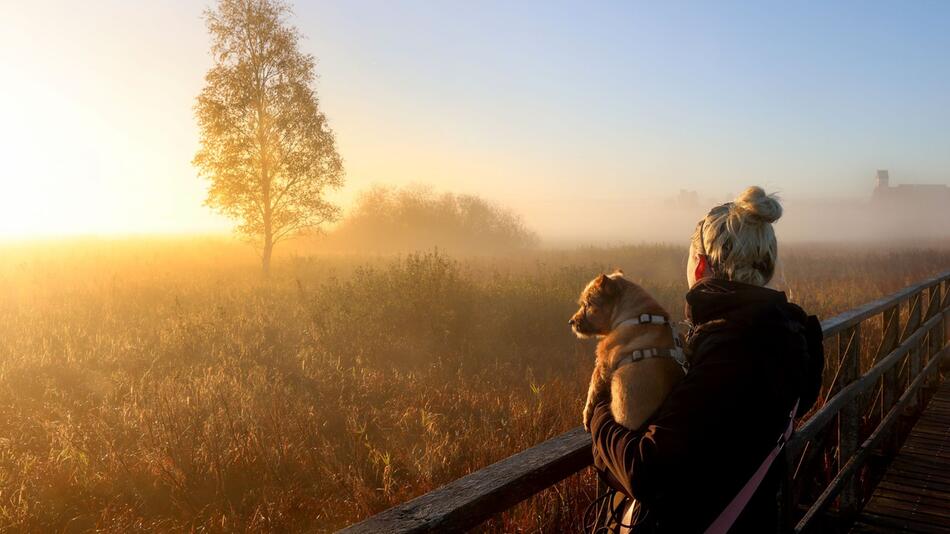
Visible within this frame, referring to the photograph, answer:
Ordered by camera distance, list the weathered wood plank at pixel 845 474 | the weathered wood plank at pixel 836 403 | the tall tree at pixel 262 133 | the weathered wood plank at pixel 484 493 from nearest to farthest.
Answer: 1. the weathered wood plank at pixel 484 493
2. the weathered wood plank at pixel 836 403
3. the weathered wood plank at pixel 845 474
4. the tall tree at pixel 262 133

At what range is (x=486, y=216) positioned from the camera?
1825 inches

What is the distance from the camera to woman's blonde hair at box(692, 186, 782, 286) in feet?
5.48

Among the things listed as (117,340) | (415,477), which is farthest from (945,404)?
(117,340)

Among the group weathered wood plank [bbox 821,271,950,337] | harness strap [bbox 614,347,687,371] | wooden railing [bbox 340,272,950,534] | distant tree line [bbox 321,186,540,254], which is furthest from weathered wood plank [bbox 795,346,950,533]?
distant tree line [bbox 321,186,540,254]

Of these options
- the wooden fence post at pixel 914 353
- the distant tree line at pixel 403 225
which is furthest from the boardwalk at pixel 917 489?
the distant tree line at pixel 403 225

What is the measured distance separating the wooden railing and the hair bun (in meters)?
0.89

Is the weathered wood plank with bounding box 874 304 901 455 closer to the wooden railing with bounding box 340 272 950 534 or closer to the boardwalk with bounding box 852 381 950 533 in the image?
the wooden railing with bounding box 340 272 950 534

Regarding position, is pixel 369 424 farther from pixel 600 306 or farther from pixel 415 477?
pixel 600 306

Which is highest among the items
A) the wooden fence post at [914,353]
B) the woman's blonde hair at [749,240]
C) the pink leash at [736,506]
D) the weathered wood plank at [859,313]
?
the woman's blonde hair at [749,240]

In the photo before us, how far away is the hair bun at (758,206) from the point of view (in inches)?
64.7

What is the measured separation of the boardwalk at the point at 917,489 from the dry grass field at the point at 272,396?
2337mm

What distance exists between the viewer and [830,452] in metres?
5.71

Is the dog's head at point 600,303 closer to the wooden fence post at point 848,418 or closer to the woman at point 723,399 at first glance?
the woman at point 723,399

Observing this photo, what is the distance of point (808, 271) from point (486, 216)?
25797 mm
